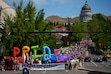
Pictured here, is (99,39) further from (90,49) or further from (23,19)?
(23,19)

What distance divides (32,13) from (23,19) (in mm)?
1948

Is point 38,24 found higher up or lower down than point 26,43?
higher up

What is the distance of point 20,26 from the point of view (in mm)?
50406

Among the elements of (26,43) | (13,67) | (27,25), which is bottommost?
(13,67)

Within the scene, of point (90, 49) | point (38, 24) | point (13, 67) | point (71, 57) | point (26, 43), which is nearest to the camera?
point (13, 67)

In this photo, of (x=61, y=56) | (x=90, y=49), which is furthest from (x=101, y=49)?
(x=61, y=56)

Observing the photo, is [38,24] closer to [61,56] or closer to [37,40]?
[37,40]

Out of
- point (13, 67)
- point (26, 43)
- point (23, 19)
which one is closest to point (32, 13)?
point (23, 19)

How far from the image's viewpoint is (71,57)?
141 ft

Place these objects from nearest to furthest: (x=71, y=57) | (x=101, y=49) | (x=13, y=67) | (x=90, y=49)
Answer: (x=13, y=67) < (x=71, y=57) < (x=101, y=49) < (x=90, y=49)

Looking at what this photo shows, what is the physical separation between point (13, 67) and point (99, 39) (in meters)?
75.5

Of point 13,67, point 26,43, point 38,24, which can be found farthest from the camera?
point 38,24

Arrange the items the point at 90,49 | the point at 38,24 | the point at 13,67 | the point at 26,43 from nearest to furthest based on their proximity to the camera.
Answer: the point at 13,67
the point at 26,43
the point at 38,24
the point at 90,49

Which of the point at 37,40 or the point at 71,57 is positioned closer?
the point at 71,57
